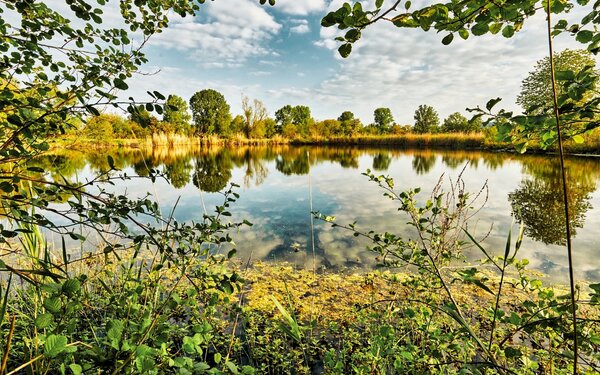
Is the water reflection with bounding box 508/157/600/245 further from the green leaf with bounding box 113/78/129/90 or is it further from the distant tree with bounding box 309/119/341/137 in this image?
the distant tree with bounding box 309/119/341/137

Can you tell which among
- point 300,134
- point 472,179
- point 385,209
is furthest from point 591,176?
point 300,134

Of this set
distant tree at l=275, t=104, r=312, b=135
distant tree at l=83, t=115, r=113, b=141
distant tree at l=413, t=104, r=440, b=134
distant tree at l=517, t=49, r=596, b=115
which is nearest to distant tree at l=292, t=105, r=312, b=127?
distant tree at l=275, t=104, r=312, b=135

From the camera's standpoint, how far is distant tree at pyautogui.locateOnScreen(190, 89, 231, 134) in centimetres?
4522

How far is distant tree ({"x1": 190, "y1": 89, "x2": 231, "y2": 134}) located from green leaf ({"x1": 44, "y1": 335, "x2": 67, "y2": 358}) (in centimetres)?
4716

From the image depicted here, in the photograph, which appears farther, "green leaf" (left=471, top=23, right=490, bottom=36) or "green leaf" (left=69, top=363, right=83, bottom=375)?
"green leaf" (left=471, top=23, right=490, bottom=36)

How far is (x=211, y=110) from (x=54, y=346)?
1917 inches

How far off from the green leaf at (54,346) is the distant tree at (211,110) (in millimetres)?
47157

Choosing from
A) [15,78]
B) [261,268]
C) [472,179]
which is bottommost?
[261,268]

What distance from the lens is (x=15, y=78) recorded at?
1.82m

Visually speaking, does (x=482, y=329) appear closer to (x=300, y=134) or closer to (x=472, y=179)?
(x=472, y=179)

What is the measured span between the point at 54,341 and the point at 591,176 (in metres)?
15.7

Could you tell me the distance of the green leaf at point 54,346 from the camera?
2.40 feet

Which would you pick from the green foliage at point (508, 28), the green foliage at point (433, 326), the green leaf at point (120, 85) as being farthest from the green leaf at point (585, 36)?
the green leaf at point (120, 85)

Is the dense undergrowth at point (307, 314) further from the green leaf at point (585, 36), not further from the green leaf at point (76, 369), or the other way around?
the green leaf at point (585, 36)
